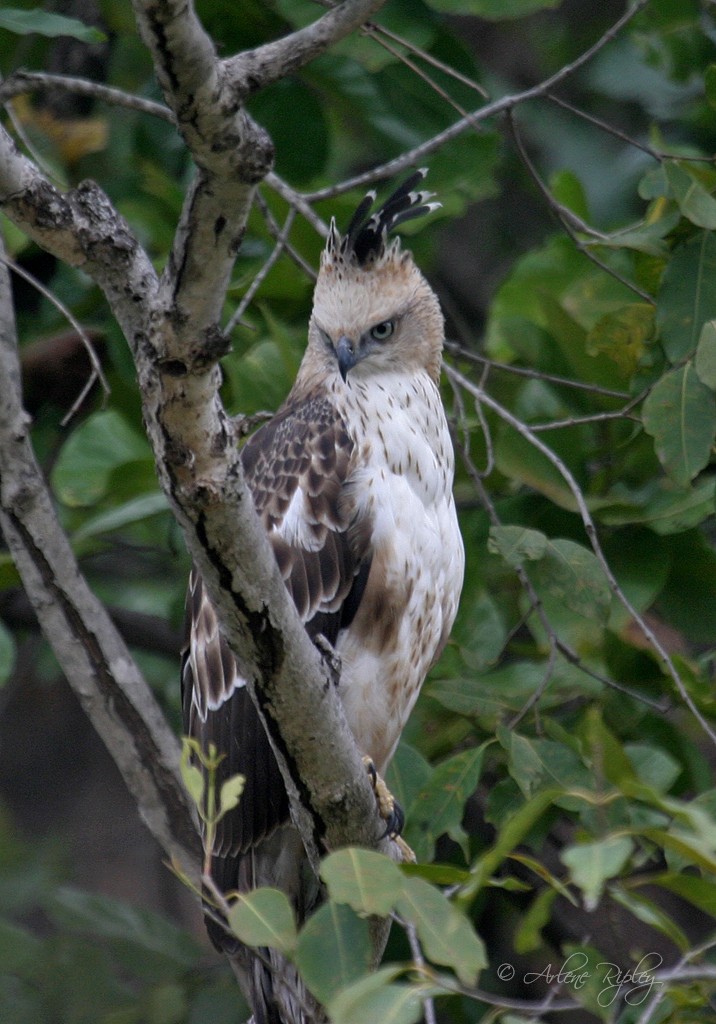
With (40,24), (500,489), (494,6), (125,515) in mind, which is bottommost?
(500,489)

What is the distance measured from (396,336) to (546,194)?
612 millimetres

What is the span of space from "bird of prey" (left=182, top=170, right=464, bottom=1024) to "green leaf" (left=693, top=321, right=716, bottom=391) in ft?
2.67

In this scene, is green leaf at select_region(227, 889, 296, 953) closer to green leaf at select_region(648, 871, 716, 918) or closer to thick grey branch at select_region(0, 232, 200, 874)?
green leaf at select_region(648, 871, 716, 918)

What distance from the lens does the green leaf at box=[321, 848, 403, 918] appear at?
155 cm

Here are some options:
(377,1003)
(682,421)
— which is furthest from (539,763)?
(377,1003)

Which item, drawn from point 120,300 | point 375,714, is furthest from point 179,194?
point 120,300

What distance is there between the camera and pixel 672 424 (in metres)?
2.69

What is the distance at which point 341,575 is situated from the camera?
9.89 feet

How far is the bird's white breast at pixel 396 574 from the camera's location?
302cm

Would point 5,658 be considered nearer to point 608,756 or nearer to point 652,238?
point 652,238

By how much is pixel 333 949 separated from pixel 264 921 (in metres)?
0.10

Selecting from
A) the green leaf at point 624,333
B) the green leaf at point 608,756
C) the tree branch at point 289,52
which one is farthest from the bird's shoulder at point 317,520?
the green leaf at point 608,756

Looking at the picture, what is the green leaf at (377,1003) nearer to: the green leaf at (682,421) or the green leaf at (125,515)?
the green leaf at (682,421)

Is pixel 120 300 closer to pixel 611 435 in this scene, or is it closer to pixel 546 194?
pixel 546 194
